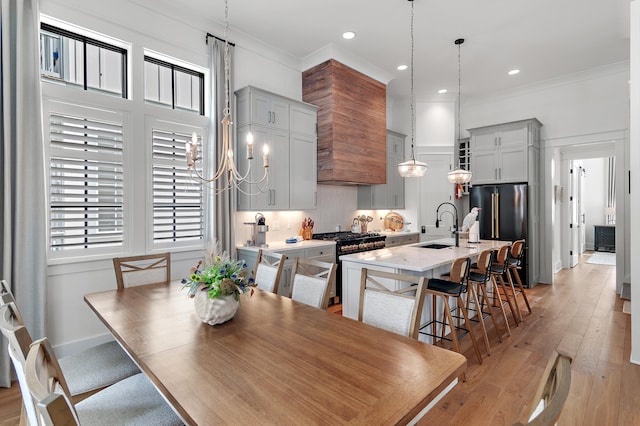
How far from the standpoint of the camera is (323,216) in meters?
5.48

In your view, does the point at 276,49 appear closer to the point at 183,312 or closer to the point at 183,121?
the point at 183,121

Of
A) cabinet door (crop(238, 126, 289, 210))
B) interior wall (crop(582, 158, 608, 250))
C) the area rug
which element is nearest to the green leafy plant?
cabinet door (crop(238, 126, 289, 210))

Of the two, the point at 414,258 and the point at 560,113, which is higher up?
the point at 560,113

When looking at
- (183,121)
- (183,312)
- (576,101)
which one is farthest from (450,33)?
(183,312)

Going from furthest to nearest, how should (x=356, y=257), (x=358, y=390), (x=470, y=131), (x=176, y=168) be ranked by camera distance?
(x=470, y=131) < (x=176, y=168) < (x=356, y=257) < (x=358, y=390)

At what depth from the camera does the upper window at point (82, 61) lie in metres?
3.02

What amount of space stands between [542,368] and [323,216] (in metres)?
3.48

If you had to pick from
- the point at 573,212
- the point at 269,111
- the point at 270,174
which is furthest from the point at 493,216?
the point at 269,111

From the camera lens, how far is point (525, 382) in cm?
259

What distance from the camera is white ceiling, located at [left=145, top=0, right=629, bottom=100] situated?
3676mm

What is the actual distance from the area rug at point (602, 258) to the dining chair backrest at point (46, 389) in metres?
9.73

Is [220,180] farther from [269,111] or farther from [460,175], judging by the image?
[460,175]

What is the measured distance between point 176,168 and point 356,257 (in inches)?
88.4

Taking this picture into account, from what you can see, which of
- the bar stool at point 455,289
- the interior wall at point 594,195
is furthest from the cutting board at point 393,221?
the interior wall at point 594,195
